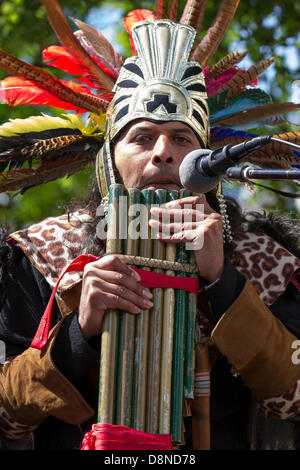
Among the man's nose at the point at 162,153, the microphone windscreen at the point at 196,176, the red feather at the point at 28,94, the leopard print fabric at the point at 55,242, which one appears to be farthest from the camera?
the red feather at the point at 28,94

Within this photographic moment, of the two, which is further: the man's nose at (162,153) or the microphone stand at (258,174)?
the man's nose at (162,153)

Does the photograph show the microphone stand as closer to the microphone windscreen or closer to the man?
the microphone windscreen

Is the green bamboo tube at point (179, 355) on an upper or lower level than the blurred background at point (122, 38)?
lower

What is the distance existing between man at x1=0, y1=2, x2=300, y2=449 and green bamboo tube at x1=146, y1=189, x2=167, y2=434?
1.9 inches

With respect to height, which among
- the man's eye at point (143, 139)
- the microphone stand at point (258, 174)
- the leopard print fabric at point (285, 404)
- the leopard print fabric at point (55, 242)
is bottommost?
the leopard print fabric at point (285, 404)

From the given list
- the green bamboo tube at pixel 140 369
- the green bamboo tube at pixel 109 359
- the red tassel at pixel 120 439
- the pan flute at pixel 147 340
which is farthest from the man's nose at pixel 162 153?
the red tassel at pixel 120 439

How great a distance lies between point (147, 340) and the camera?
2637 mm

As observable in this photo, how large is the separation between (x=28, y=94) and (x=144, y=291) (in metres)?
1.36

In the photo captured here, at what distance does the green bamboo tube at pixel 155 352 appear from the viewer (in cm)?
258

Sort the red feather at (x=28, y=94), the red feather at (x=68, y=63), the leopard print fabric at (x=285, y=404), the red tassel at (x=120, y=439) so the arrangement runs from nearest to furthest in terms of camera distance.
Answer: the red tassel at (x=120, y=439), the leopard print fabric at (x=285, y=404), the red feather at (x=28, y=94), the red feather at (x=68, y=63)

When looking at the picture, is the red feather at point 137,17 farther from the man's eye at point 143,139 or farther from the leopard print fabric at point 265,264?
the leopard print fabric at point 265,264

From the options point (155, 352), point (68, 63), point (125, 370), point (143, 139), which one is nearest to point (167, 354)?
point (155, 352)

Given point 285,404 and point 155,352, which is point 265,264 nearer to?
point 285,404
